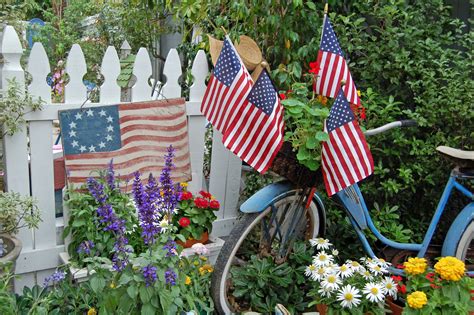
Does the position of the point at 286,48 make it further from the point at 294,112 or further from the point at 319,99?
the point at 294,112

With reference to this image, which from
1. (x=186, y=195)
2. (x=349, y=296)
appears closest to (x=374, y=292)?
(x=349, y=296)

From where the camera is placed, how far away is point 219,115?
9.05 feet

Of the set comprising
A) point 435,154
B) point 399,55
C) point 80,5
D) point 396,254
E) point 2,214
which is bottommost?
point 396,254

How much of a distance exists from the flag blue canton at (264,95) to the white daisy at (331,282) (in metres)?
0.87

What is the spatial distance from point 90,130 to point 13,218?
0.68 m

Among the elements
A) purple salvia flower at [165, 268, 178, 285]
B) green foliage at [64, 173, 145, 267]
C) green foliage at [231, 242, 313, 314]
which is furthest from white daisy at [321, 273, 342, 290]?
green foliage at [64, 173, 145, 267]

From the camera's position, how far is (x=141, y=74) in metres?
3.33

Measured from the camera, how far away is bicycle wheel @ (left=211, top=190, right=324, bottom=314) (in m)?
2.76

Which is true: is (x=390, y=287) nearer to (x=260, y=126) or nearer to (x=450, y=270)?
(x=450, y=270)

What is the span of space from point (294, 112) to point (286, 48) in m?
1.19

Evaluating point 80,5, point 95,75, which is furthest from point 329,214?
point 80,5

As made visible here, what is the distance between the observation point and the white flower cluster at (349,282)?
8.14ft

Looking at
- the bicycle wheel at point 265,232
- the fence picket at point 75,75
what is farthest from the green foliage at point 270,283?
the fence picket at point 75,75

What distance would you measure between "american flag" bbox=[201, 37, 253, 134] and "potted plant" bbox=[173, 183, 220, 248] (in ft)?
2.27
